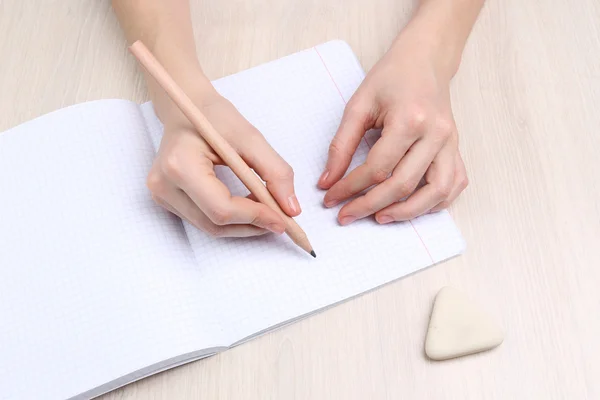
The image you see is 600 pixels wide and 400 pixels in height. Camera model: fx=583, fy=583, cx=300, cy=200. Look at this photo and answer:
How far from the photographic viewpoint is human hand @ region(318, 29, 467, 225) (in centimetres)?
55

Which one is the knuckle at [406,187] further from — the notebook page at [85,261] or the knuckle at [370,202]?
the notebook page at [85,261]

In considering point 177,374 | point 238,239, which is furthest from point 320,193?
point 177,374

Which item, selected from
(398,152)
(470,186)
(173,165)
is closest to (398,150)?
(398,152)

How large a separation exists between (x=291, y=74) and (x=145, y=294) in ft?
0.96

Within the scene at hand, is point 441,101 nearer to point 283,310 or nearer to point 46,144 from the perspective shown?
point 283,310

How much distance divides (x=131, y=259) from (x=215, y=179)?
11cm

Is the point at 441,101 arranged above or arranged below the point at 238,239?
above

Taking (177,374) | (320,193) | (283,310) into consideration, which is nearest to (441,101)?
(320,193)

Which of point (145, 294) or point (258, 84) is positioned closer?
point (145, 294)

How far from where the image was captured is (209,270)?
1.78 ft

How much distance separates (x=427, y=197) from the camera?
0.55 meters

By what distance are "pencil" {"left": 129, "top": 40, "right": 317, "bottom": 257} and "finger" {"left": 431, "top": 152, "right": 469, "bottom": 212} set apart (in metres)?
0.14

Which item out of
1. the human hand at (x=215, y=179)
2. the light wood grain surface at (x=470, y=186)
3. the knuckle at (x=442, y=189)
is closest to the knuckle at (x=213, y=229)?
the human hand at (x=215, y=179)

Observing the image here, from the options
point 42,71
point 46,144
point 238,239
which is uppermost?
point 42,71
